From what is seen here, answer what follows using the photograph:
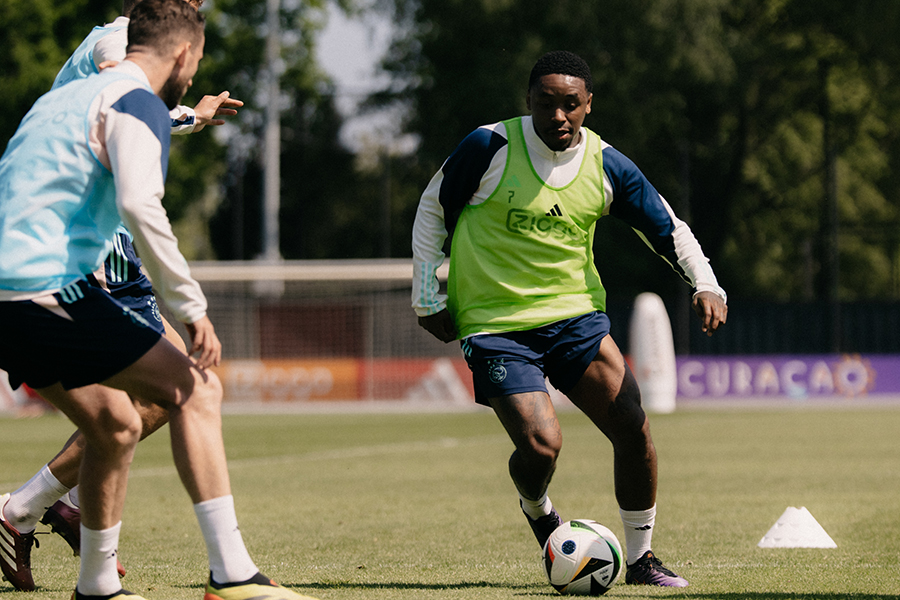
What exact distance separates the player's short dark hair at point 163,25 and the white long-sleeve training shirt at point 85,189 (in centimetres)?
18

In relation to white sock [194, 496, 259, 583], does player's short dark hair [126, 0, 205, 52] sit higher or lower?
higher

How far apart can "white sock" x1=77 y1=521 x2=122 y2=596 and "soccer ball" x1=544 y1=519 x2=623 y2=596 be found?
176cm

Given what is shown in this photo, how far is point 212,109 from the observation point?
218 inches

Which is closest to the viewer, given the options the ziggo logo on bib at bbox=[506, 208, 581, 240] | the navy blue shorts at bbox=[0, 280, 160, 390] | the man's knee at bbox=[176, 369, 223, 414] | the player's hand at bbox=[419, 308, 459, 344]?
the navy blue shorts at bbox=[0, 280, 160, 390]

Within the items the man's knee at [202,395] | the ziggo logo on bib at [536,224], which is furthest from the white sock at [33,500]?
the ziggo logo on bib at [536,224]

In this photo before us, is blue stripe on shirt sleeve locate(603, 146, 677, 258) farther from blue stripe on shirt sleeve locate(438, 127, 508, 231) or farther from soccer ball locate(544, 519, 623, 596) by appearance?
soccer ball locate(544, 519, 623, 596)

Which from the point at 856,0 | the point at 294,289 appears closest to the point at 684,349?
the point at 294,289

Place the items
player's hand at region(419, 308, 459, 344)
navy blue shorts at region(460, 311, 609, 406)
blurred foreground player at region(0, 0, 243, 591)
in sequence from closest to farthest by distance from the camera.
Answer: blurred foreground player at region(0, 0, 243, 591) → navy blue shorts at region(460, 311, 609, 406) → player's hand at region(419, 308, 459, 344)

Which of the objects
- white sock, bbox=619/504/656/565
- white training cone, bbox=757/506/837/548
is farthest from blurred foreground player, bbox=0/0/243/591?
white training cone, bbox=757/506/837/548

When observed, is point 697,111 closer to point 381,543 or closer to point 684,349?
point 684,349

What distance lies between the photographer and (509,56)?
33781mm

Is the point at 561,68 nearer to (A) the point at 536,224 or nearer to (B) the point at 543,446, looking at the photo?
(A) the point at 536,224

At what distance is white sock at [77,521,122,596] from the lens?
4180 mm

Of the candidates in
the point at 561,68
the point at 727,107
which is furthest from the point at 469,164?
the point at 727,107
